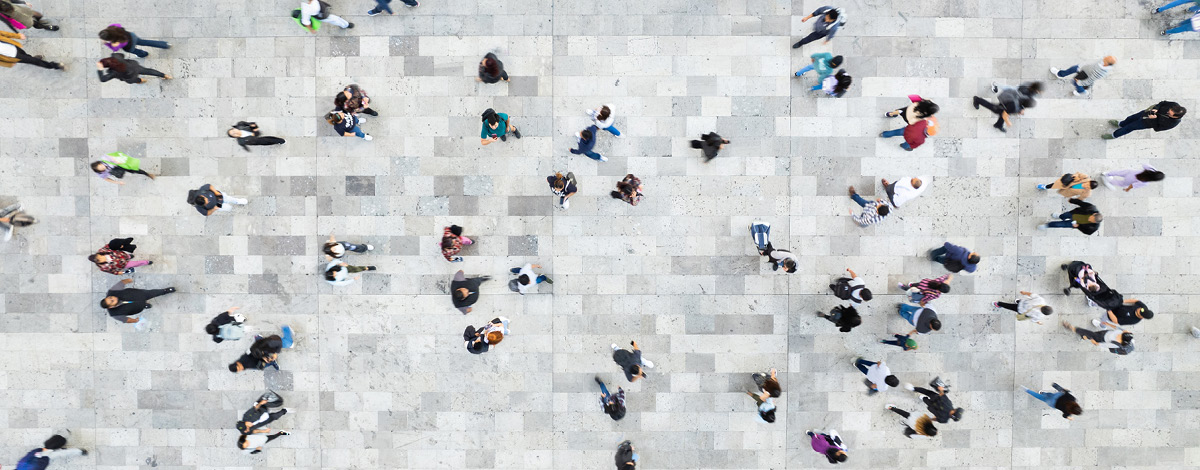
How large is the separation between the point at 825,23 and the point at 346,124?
377 inches

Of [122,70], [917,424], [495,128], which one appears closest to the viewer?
[122,70]

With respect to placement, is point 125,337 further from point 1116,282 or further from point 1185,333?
point 1185,333

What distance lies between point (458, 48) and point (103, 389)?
1069cm

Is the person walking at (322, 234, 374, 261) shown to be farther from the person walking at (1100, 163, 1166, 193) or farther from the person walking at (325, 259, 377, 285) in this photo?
the person walking at (1100, 163, 1166, 193)

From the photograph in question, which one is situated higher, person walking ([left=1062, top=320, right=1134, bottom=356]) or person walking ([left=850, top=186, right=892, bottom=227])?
person walking ([left=850, top=186, right=892, bottom=227])

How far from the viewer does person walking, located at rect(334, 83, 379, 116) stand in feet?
36.4

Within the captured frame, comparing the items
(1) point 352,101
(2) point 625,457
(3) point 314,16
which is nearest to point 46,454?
(1) point 352,101

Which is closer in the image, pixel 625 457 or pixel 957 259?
pixel 957 259

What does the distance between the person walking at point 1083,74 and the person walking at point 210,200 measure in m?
17.3

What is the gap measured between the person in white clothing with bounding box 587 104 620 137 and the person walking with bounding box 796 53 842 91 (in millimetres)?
4047

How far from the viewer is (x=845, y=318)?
11.2 meters

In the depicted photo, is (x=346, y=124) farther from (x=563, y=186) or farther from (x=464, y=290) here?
(x=563, y=186)

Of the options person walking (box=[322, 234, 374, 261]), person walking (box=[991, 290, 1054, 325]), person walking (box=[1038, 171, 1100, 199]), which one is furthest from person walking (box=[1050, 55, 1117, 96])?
person walking (box=[322, 234, 374, 261])

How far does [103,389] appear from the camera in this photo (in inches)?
480
